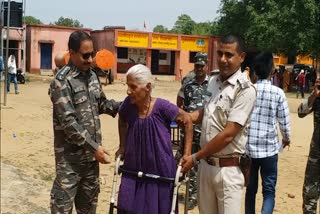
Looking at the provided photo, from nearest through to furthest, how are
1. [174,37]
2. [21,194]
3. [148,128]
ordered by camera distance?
[148,128] < [21,194] < [174,37]

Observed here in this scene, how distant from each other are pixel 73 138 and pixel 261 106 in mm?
1901

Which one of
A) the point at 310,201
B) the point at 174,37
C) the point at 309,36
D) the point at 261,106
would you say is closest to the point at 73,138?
the point at 261,106

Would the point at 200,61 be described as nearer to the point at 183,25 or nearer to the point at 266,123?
the point at 266,123

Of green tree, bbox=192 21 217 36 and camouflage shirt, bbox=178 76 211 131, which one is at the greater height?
green tree, bbox=192 21 217 36

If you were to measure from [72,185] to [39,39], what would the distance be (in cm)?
3401

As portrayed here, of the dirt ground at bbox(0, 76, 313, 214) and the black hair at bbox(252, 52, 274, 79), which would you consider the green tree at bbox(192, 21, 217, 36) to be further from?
the black hair at bbox(252, 52, 274, 79)

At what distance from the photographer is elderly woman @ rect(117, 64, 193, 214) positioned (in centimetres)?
332

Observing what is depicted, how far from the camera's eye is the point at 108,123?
1280 centimetres

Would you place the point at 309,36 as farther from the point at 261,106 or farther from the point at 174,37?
the point at 261,106

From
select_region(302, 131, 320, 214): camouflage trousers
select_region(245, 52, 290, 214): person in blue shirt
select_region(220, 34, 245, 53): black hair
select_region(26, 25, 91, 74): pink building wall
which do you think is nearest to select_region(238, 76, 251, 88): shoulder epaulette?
select_region(220, 34, 245, 53): black hair

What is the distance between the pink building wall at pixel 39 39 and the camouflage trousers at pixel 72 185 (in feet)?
109

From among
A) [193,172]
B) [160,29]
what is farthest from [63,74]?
[160,29]

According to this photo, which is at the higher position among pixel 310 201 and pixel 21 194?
pixel 310 201

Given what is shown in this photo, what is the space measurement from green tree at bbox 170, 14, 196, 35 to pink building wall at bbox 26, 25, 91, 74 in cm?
4024
